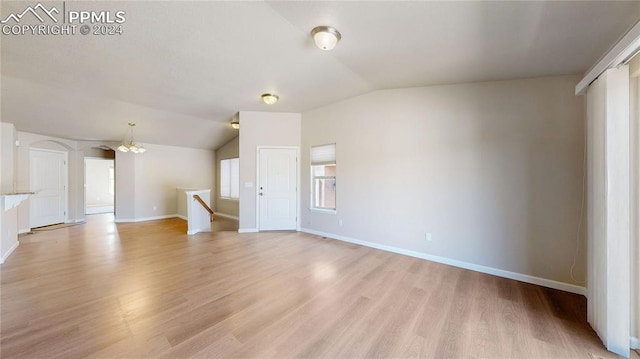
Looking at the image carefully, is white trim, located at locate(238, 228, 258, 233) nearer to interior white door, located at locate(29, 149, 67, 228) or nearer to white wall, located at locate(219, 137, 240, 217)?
white wall, located at locate(219, 137, 240, 217)

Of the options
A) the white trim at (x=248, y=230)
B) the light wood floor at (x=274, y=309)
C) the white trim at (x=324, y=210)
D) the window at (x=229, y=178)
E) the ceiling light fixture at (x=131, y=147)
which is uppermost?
the ceiling light fixture at (x=131, y=147)

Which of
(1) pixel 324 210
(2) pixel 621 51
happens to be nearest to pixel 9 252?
(1) pixel 324 210

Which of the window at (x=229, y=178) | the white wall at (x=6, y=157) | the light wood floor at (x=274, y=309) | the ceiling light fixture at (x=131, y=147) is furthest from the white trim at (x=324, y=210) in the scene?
the white wall at (x=6, y=157)

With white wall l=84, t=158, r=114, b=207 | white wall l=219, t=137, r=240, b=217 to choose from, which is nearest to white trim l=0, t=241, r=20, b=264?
white wall l=219, t=137, r=240, b=217

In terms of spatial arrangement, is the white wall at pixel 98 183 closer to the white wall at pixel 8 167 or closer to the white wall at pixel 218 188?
the white wall at pixel 218 188

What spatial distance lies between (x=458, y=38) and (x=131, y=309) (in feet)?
13.9

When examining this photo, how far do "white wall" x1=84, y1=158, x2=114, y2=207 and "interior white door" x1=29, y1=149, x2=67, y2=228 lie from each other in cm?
539

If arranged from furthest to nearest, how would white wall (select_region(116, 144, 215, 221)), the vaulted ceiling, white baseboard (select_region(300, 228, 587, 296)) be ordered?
white wall (select_region(116, 144, 215, 221)), white baseboard (select_region(300, 228, 587, 296)), the vaulted ceiling

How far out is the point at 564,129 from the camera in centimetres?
272

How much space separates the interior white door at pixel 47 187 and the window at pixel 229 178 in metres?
4.12

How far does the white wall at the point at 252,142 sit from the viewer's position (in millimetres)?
5309

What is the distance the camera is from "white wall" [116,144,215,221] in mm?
6883

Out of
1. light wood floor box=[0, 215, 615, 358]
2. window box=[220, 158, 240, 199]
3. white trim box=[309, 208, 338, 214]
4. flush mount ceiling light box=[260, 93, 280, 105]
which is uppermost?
flush mount ceiling light box=[260, 93, 280, 105]

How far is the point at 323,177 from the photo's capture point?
516 centimetres
